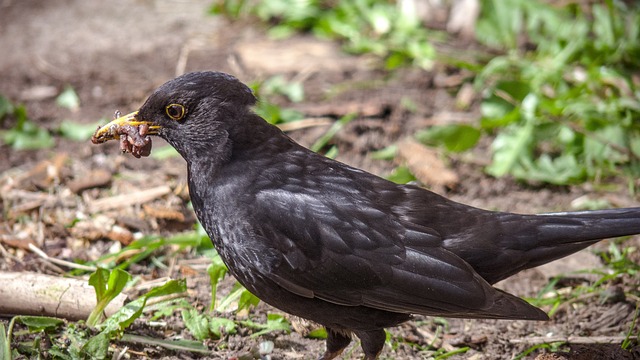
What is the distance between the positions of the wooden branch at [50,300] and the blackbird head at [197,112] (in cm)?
89

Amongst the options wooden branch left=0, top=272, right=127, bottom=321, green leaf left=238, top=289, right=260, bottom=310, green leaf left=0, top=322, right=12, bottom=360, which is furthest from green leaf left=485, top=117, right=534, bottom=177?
green leaf left=0, top=322, right=12, bottom=360

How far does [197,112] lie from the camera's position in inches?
165

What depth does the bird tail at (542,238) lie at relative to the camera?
4078 millimetres

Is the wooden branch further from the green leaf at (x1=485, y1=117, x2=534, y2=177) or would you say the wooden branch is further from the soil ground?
the green leaf at (x1=485, y1=117, x2=534, y2=177)

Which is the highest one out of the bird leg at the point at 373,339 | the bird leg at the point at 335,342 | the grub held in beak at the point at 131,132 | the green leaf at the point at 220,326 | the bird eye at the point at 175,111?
the bird eye at the point at 175,111

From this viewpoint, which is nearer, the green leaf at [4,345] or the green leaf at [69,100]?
the green leaf at [4,345]

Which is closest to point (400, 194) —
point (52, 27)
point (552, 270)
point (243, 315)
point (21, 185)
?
point (243, 315)

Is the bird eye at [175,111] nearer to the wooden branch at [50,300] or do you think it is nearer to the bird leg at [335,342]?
the wooden branch at [50,300]

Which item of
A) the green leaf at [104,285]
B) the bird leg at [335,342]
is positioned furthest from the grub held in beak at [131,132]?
the bird leg at [335,342]

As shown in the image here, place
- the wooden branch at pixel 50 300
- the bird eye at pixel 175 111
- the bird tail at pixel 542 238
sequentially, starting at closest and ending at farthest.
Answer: the bird tail at pixel 542 238 < the bird eye at pixel 175 111 < the wooden branch at pixel 50 300

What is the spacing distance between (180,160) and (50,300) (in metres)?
2.22

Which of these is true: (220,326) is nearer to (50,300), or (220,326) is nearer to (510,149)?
(50,300)

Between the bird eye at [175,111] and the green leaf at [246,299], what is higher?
the bird eye at [175,111]

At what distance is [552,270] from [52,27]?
5681 mm
